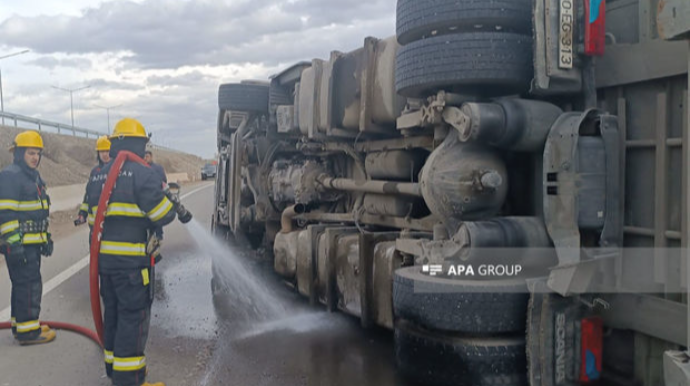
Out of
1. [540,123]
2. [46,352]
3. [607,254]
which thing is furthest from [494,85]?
[46,352]

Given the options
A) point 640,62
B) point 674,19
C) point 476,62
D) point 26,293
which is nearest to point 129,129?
point 26,293

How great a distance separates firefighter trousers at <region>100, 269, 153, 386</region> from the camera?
465 centimetres

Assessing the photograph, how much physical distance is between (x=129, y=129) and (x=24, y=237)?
1.93 m

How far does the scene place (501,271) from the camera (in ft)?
12.2

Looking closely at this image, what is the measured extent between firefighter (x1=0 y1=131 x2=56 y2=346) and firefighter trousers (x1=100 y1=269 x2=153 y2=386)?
5.09 ft

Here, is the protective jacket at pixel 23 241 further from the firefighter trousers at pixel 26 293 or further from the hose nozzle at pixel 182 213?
the hose nozzle at pixel 182 213

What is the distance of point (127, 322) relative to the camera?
15.5 ft

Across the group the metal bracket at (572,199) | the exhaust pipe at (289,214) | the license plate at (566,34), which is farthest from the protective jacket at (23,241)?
the license plate at (566,34)

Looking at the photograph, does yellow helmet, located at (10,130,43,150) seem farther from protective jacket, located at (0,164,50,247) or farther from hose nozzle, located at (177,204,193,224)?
hose nozzle, located at (177,204,193,224)

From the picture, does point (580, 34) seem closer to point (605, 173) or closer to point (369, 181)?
point (605, 173)

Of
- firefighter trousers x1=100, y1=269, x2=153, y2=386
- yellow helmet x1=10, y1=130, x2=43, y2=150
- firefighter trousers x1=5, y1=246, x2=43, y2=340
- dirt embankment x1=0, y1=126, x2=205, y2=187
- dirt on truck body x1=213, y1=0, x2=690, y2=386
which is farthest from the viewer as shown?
dirt embankment x1=0, y1=126, x2=205, y2=187

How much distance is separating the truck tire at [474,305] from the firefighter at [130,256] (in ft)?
6.95

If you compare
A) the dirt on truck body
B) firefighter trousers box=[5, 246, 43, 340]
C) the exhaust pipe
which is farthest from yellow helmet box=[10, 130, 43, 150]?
the dirt on truck body

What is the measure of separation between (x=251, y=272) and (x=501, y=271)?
550 cm
